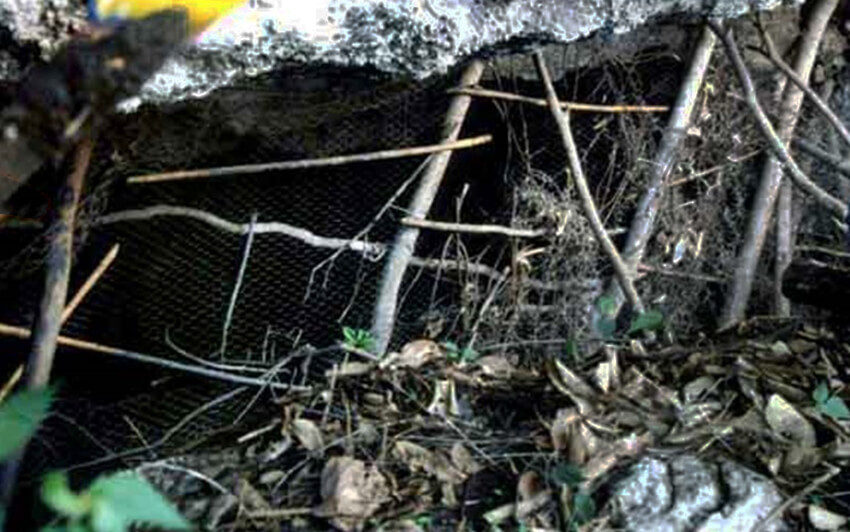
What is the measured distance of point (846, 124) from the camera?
427 cm

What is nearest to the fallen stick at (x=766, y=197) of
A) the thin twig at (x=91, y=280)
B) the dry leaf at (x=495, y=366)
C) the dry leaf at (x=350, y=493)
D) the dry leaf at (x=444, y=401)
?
the dry leaf at (x=495, y=366)

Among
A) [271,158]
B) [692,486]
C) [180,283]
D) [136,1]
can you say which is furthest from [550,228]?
[136,1]

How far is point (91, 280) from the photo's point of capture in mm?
2947

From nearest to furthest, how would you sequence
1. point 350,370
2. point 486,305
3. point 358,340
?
point 350,370 → point 358,340 → point 486,305

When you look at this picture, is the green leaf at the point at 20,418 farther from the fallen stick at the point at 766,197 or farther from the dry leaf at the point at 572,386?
the fallen stick at the point at 766,197

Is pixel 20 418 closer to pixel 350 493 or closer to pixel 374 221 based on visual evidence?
pixel 350 493

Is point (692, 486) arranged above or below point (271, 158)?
below

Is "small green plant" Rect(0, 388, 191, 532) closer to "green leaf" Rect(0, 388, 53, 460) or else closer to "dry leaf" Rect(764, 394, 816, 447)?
"green leaf" Rect(0, 388, 53, 460)

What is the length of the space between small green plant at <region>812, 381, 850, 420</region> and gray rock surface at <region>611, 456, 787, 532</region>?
0.27 metres

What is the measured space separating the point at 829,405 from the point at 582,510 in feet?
2.09

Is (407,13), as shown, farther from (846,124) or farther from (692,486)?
(846,124)

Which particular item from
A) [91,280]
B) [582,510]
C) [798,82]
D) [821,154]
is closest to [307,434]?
[582,510]

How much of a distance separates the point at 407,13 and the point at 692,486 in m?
1.05

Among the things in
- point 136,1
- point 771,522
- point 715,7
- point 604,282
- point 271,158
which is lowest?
point 771,522
